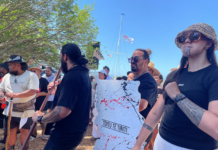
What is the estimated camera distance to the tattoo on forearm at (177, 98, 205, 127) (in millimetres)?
1069

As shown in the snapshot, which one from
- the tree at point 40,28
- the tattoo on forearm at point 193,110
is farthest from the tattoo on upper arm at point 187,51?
the tree at point 40,28

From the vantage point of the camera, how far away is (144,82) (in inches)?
79.0

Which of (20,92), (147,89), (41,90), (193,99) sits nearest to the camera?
(193,99)

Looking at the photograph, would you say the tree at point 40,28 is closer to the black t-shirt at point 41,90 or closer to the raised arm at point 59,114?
the black t-shirt at point 41,90

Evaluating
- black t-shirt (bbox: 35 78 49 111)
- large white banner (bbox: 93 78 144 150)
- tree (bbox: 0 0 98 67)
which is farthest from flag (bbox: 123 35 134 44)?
large white banner (bbox: 93 78 144 150)

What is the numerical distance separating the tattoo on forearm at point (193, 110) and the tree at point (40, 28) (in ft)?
27.1

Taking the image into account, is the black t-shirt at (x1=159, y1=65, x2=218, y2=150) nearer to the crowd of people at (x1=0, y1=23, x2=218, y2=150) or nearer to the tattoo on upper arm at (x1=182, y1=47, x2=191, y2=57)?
the crowd of people at (x1=0, y1=23, x2=218, y2=150)

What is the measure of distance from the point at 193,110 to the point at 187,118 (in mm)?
181

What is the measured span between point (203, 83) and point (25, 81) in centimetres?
295

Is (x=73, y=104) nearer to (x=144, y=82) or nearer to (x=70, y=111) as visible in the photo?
(x=70, y=111)

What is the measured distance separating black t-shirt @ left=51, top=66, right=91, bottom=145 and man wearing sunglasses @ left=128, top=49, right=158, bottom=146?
69 centimetres

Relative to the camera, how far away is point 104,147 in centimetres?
154

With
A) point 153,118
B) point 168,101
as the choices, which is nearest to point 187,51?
point 168,101

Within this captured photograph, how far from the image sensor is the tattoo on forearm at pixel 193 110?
1069 mm
